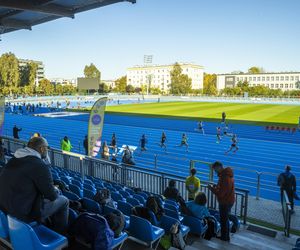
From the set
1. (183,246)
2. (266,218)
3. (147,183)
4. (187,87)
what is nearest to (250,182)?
(266,218)

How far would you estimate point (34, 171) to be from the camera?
2.96 meters

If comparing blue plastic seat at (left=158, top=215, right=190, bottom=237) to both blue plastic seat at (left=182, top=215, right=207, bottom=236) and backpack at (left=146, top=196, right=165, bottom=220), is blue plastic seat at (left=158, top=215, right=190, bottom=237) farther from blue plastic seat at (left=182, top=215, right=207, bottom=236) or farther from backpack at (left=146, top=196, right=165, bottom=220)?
blue plastic seat at (left=182, top=215, right=207, bottom=236)

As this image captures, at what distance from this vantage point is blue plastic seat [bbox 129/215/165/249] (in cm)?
406

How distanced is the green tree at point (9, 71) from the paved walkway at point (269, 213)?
7990cm

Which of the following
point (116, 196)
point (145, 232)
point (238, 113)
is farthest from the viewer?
point (238, 113)

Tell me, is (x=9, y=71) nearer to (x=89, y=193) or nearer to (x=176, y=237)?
(x=89, y=193)

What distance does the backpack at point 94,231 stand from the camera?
125 inches

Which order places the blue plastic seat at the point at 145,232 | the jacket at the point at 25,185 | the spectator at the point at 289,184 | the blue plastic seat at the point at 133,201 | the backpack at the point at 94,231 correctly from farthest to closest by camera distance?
the spectator at the point at 289,184, the blue plastic seat at the point at 133,201, the blue plastic seat at the point at 145,232, the backpack at the point at 94,231, the jacket at the point at 25,185

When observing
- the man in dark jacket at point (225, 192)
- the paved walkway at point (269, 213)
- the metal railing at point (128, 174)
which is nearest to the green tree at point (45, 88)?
the metal railing at point (128, 174)

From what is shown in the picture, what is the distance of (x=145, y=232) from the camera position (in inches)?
161

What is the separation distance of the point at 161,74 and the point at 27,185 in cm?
16472

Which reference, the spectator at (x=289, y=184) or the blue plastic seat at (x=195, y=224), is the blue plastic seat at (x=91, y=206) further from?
the spectator at (x=289, y=184)

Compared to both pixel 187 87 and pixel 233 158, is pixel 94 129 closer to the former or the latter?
pixel 233 158

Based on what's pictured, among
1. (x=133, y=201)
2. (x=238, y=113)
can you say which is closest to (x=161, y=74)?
(x=238, y=113)
